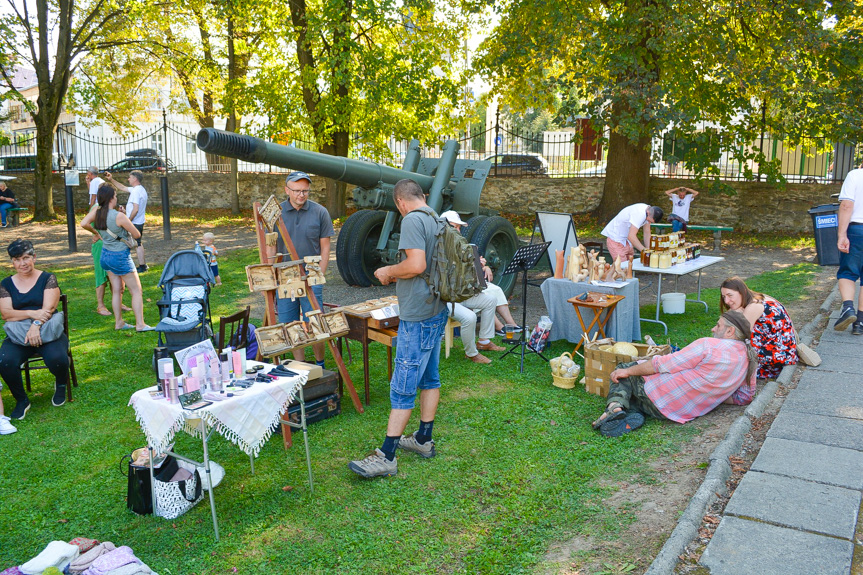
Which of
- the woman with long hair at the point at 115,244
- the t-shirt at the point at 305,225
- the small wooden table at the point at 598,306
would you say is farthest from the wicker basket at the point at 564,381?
the woman with long hair at the point at 115,244

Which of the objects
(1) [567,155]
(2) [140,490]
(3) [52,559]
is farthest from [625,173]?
(3) [52,559]

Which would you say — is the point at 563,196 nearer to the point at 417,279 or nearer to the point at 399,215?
the point at 399,215

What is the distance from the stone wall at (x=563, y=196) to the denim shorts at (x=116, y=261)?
11.5m

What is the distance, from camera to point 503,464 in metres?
4.57

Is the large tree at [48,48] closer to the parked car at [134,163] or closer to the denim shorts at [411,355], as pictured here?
the parked car at [134,163]

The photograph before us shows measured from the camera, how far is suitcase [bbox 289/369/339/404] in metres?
5.20

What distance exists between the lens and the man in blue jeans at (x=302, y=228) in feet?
18.9

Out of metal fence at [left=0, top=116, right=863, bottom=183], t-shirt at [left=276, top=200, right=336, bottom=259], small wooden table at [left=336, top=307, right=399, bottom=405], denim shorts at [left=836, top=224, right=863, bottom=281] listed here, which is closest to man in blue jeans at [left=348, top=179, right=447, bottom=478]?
small wooden table at [left=336, top=307, right=399, bottom=405]

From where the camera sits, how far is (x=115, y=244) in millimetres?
7445

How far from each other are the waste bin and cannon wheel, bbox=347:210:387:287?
210 inches

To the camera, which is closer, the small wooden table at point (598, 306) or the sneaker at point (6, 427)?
the sneaker at point (6, 427)

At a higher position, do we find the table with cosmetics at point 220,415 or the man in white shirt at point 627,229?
the man in white shirt at point 627,229

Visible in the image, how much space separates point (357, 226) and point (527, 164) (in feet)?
32.4

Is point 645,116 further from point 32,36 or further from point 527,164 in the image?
point 32,36
